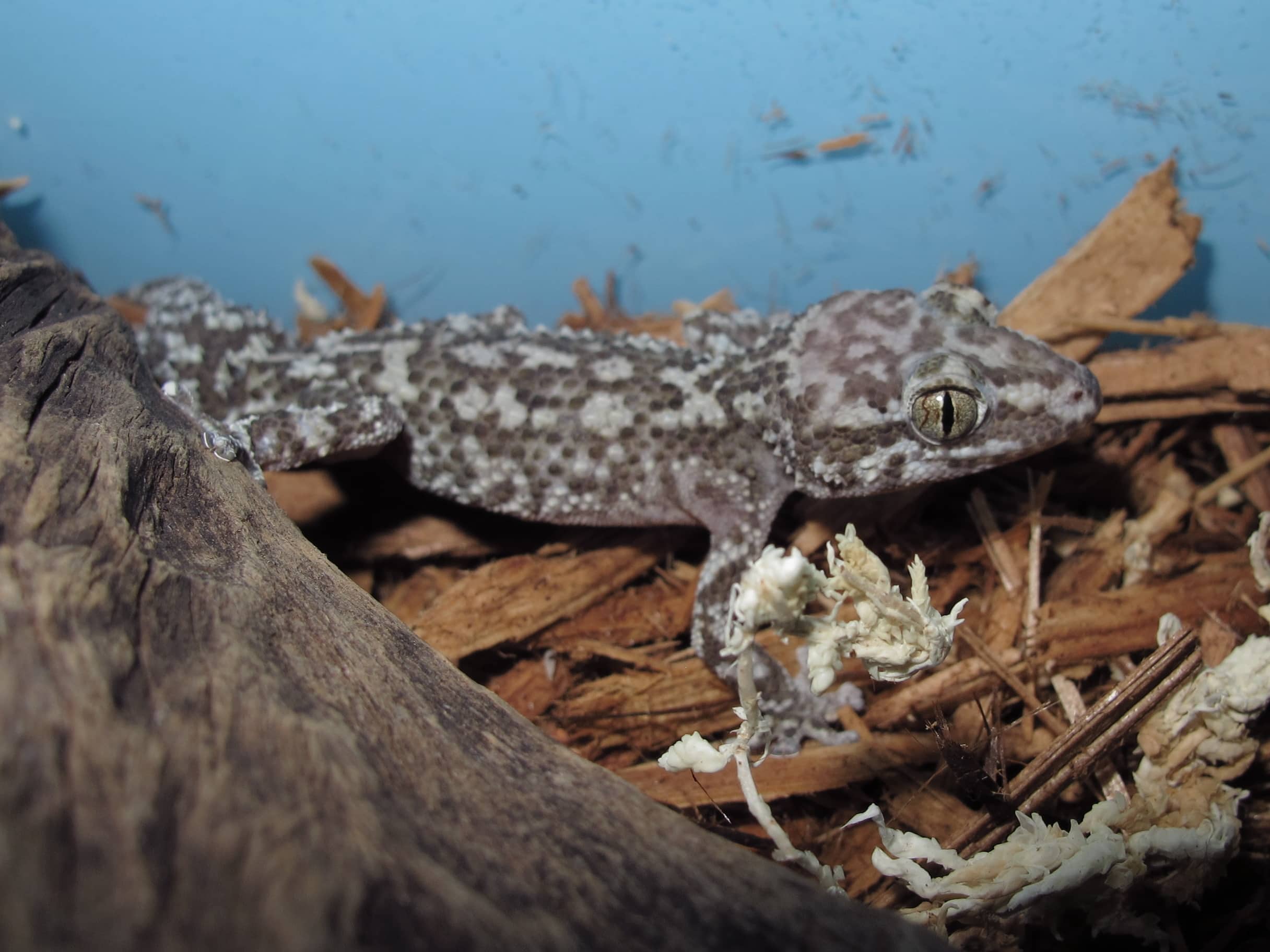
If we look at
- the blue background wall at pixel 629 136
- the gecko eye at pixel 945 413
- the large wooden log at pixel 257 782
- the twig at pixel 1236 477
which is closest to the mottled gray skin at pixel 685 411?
the gecko eye at pixel 945 413

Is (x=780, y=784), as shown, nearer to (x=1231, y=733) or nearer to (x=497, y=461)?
(x=1231, y=733)

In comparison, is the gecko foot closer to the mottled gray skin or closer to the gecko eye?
the mottled gray skin

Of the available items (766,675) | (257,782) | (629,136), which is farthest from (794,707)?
(629,136)

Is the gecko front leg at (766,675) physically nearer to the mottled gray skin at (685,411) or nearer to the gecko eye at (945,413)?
the mottled gray skin at (685,411)

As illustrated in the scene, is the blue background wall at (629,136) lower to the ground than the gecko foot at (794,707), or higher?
higher

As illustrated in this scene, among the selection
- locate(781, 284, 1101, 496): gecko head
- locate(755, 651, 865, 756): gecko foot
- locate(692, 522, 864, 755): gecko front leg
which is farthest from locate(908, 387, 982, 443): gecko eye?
locate(755, 651, 865, 756): gecko foot

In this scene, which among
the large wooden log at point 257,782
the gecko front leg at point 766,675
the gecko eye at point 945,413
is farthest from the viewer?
the gecko front leg at point 766,675

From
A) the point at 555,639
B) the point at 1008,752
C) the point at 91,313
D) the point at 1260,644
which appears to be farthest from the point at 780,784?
the point at 91,313

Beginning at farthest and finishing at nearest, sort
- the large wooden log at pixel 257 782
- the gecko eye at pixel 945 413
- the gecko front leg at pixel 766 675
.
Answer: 1. the gecko front leg at pixel 766 675
2. the gecko eye at pixel 945 413
3. the large wooden log at pixel 257 782
